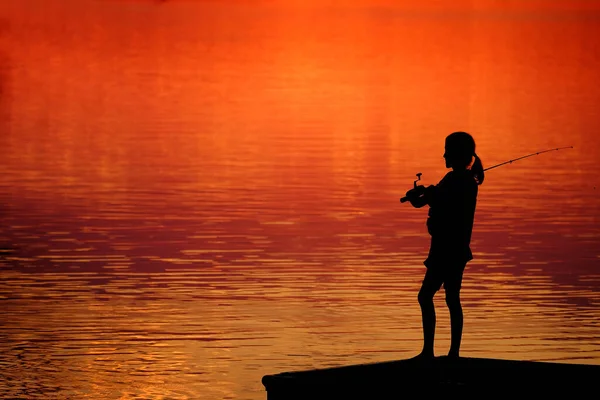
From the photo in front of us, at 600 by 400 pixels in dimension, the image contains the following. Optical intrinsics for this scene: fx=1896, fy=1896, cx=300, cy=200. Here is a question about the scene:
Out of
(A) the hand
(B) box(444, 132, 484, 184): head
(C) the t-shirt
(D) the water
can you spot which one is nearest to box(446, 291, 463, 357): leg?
(C) the t-shirt

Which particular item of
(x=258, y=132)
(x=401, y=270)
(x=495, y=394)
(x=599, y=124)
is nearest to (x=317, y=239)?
(x=401, y=270)

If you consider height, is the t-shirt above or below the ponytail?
below

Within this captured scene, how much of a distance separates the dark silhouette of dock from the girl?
502mm

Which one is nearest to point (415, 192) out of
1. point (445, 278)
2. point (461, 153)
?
point (461, 153)

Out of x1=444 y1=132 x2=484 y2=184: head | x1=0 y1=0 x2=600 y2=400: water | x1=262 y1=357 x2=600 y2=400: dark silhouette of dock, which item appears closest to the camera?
x1=262 y1=357 x2=600 y2=400: dark silhouette of dock

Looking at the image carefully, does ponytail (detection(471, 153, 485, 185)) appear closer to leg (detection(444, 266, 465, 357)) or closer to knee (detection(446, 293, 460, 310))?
leg (detection(444, 266, 465, 357))

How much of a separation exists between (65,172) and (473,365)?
27.0m

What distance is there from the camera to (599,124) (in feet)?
182

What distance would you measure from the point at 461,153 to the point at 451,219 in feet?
1.67

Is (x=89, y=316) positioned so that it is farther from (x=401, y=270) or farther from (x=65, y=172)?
(x=65, y=172)

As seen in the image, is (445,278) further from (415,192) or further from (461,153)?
(461,153)

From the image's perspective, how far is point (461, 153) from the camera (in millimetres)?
14445

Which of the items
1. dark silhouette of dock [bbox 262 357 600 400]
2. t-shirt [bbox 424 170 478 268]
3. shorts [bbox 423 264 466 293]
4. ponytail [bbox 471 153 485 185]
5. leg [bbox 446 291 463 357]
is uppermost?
ponytail [bbox 471 153 485 185]

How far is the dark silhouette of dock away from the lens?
1358 centimetres
